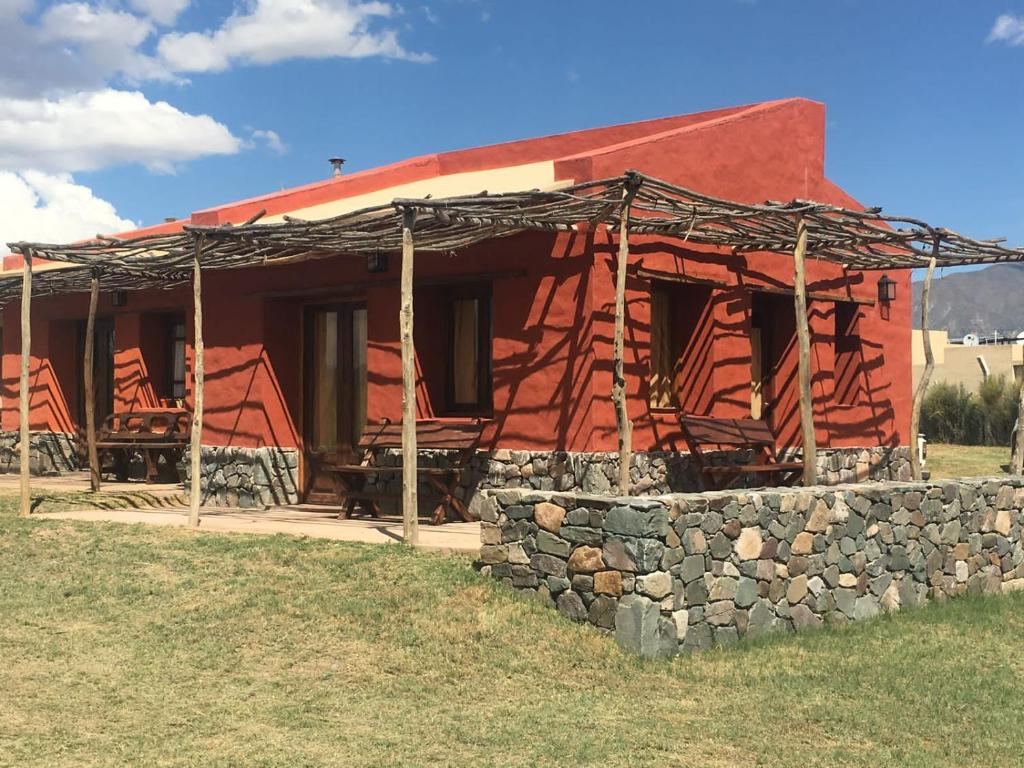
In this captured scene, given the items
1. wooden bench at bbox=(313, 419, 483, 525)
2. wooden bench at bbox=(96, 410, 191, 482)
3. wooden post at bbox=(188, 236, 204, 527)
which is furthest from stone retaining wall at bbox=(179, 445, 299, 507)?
wooden post at bbox=(188, 236, 204, 527)

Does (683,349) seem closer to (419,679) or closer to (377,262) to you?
(377,262)

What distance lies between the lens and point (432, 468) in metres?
11.1

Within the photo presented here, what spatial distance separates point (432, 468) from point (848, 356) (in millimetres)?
6056

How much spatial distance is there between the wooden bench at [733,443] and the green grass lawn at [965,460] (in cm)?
548

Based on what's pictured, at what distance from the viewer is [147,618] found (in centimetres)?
755

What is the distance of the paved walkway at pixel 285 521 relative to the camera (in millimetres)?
9383

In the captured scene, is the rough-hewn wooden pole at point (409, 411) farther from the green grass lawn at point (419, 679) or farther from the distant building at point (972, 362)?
the distant building at point (972, 362)

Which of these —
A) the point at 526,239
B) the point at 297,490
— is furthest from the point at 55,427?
the point at 526,239

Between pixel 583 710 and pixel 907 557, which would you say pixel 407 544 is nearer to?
pixel 583 710

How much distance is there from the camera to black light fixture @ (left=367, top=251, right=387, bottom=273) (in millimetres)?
11648

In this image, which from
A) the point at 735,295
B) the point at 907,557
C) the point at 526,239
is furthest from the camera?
the point at 735,295

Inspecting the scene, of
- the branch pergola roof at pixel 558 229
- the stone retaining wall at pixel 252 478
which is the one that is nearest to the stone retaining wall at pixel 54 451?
the branch pergola roof at pixel 558 229

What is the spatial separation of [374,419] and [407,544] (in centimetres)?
313

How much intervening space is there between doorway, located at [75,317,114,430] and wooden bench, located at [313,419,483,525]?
677 cm
